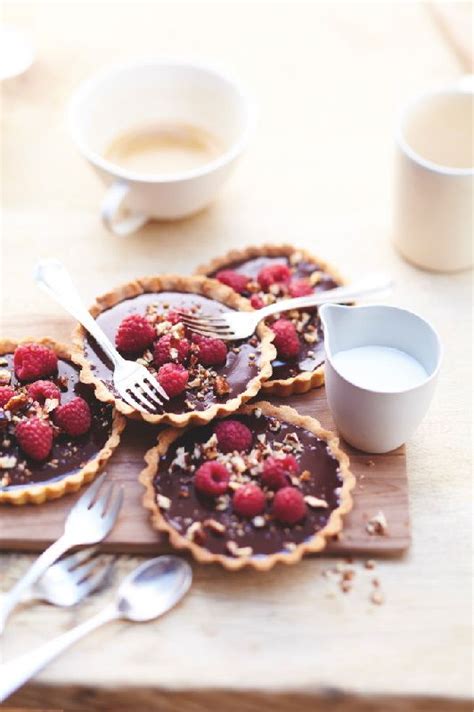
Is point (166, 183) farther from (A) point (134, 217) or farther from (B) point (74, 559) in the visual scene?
(B) point (74, 559)

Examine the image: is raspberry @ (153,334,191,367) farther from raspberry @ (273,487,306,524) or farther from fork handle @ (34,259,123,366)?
raspberry @ (273,487,306,524)

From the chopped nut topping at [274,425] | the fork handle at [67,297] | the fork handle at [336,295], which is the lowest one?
the chopped nut topping at [274,425]

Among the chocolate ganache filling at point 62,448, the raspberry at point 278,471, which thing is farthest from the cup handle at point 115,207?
the raspberry at point 278,471

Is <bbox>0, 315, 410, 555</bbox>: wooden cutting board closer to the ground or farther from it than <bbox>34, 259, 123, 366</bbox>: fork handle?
closer to the ground

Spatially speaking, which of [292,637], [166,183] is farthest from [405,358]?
[166,183]

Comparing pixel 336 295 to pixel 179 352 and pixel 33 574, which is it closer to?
pixel 179 352

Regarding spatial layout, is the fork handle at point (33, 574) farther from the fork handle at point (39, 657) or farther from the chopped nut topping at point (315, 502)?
the chopped nut topping at point (315, 502)

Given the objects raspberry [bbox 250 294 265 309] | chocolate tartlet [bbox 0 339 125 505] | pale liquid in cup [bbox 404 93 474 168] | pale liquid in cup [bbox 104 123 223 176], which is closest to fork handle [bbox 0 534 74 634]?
chocolate tartlet [bbox 0 339 125 505]
